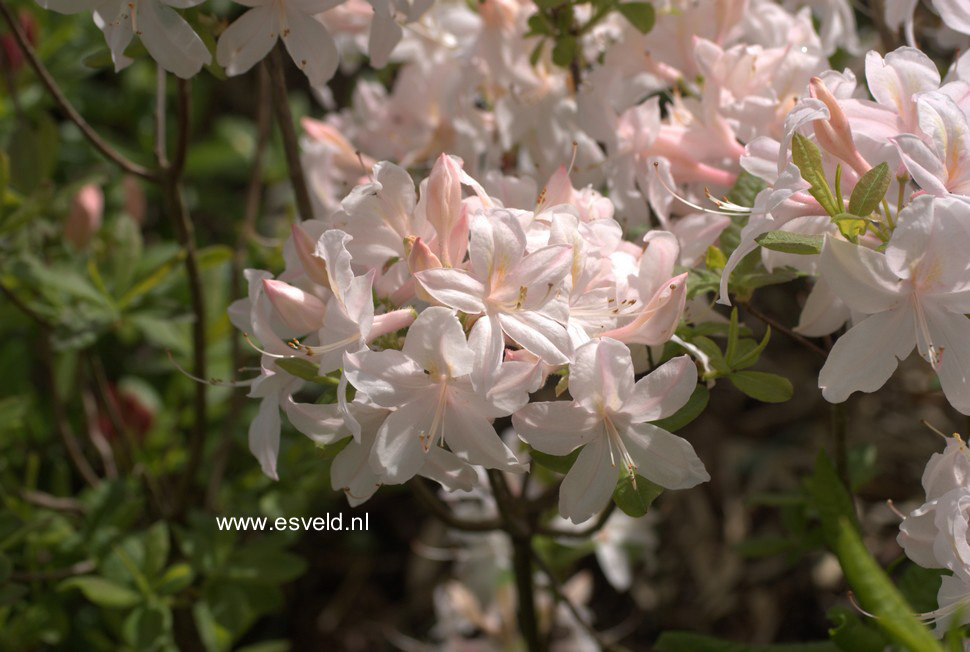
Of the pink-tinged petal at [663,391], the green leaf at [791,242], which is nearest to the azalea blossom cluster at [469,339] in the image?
the pink-tinged petal at [663,391]

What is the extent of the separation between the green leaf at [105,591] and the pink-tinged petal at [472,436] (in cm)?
74

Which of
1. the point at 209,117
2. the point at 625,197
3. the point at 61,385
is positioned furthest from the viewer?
the point at 209,117

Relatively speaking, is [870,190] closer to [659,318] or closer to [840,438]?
[659,318]

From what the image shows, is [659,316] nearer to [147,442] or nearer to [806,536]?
[806,536]

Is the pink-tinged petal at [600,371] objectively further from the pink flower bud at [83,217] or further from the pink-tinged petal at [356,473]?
the pink flower bud at [83,217]

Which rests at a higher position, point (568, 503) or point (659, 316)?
point (659, 316)

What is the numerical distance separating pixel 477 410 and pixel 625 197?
50cm

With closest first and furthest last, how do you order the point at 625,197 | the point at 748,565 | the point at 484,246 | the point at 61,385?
the point at 484,246
the point at 625,197
the point at 61,385
the point at 748,565

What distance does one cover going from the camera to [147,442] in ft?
6.40

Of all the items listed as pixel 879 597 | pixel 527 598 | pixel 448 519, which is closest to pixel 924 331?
pixel 879 597

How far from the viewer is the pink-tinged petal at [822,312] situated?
109cm

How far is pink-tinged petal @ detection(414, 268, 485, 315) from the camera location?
36.4 inches

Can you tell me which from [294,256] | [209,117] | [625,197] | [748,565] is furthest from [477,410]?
[209,117]

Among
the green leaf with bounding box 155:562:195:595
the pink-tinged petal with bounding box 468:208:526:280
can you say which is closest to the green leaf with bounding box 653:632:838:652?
the pink-tinged petal with bounding box 468:208:526:280
